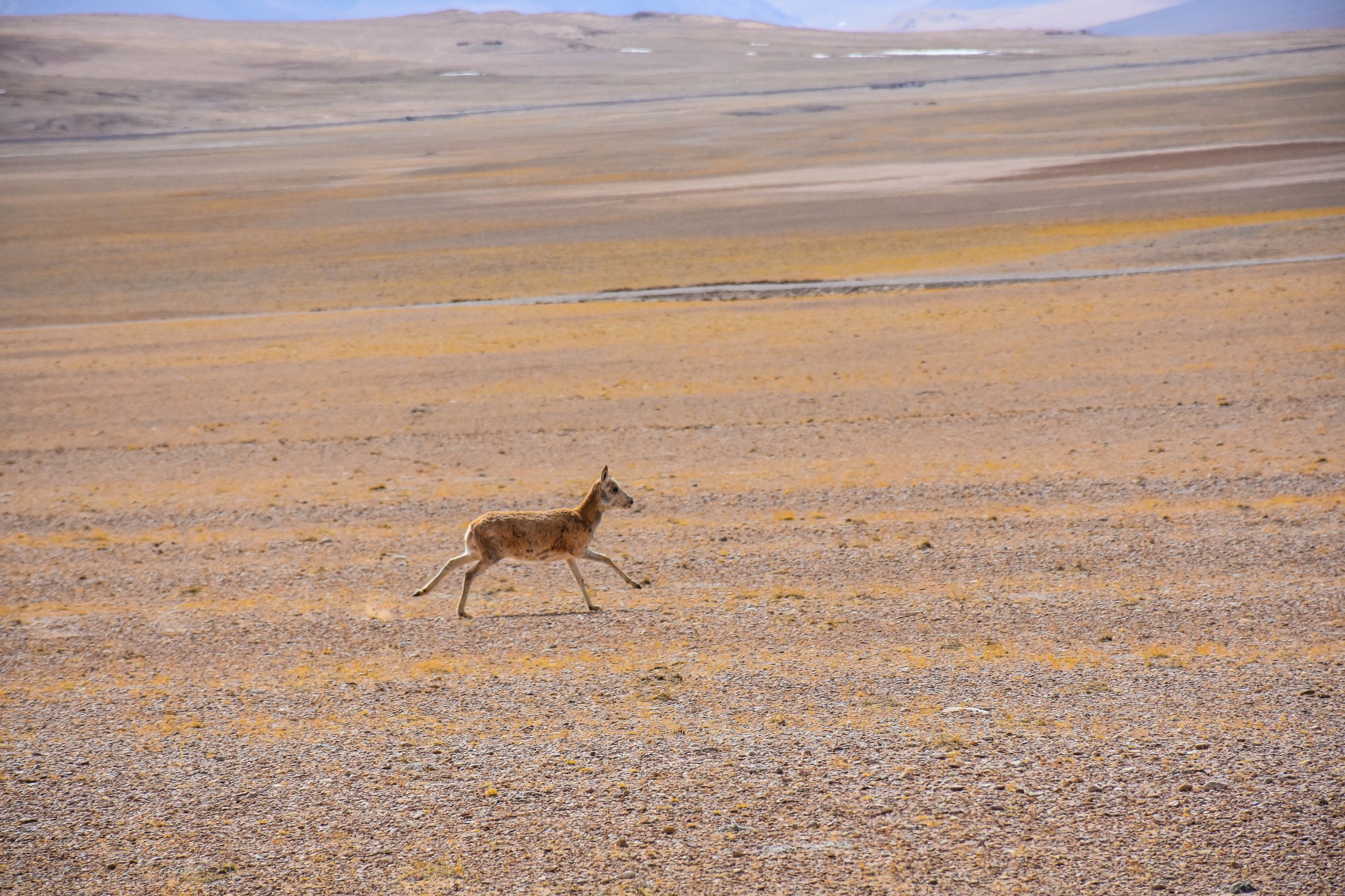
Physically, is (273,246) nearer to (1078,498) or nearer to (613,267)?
(613,267)

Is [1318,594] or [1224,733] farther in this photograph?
[1318,594]

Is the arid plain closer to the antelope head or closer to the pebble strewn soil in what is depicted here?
the pebble strewn soil

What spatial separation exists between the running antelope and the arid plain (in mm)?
490

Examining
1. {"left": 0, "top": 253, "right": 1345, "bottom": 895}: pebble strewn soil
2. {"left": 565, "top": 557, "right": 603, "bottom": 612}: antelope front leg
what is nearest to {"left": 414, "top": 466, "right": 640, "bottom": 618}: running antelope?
{"left": 565, "top": 557, "right": 603, "bottom": 612}: antelope front leg

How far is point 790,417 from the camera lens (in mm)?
17531

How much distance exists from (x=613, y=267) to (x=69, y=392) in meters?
15.8

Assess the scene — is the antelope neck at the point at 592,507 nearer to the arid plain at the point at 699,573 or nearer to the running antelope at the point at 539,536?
the running antelope at the point at 539,536

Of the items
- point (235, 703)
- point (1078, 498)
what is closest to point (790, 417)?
point (1078, 498)

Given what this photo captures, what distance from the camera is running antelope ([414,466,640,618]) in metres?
9.41

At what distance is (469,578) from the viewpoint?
9641mm

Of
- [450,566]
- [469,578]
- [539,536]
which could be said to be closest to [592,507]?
[539,536]

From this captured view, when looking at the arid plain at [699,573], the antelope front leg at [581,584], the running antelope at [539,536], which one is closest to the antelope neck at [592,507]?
the running antelope at [539,536]

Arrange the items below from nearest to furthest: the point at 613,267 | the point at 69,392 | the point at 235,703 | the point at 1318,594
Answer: the point at 235,703 < the point at 1318,594 < the point at 69,392 < the point at 613,267

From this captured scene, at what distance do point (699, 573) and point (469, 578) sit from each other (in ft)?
7.39
